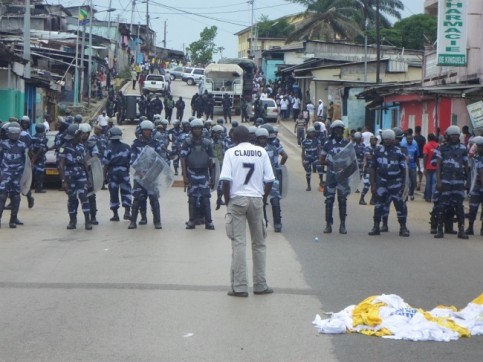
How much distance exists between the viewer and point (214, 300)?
1028 centimetres

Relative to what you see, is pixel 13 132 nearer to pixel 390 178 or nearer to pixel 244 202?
pixel 390 178

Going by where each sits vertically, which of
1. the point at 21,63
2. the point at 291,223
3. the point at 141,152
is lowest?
the point at 291,223

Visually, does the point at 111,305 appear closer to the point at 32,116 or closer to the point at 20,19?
the point at 32,116

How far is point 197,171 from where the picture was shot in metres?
17.5

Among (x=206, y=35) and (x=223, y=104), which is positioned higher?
(x=206, y=35)

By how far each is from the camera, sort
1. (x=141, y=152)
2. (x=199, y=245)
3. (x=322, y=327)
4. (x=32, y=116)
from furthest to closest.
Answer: (x=32, y=116) < (x=141, y=152) < (x=199, y=245) < (x=322, y=327)

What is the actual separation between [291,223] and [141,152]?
3373 mm

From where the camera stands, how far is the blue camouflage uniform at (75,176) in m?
Result: 17.1

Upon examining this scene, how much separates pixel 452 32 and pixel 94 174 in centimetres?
1647

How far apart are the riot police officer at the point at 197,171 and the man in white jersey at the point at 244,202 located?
21.7 feet

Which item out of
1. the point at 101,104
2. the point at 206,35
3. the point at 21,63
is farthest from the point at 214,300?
the point at 206,35

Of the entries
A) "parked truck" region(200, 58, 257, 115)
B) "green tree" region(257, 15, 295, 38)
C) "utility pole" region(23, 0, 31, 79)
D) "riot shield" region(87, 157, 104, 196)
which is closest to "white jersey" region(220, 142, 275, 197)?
"riot shield" region(87, 157, 104, 196)

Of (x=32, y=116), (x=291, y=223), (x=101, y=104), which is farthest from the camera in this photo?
(x=101, y=104)

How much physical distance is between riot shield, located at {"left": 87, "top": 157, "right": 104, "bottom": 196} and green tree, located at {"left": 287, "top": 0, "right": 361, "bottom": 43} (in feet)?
180
